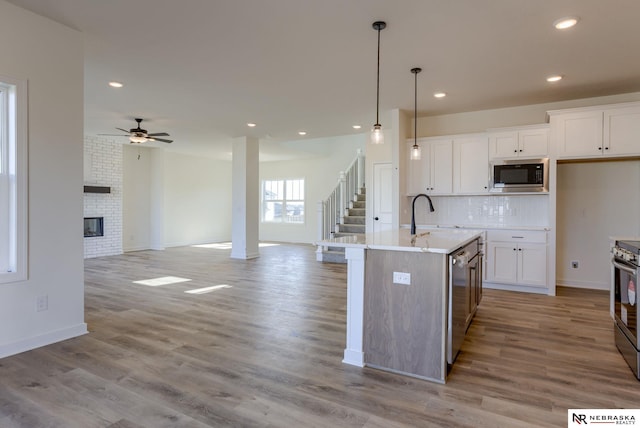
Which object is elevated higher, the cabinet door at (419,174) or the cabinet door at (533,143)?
the cabinet door at (533,143)

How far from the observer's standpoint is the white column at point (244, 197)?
25.9ft

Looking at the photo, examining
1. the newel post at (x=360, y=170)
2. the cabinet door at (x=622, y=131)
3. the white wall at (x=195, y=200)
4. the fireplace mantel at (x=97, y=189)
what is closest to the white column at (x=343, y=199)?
the newel post at (x=360, y=170)

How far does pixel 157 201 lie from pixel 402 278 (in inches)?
347

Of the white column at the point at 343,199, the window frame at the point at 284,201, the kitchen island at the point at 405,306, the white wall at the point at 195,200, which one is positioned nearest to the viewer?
the kitchen island at the point at 405,306

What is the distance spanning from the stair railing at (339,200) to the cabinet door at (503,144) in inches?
148

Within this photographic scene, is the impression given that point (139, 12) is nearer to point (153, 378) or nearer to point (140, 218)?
point (153, 378)

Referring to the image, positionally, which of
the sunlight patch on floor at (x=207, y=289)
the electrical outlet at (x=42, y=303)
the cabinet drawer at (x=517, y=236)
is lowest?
the sunlight patch on floor at (x=207, y=289)

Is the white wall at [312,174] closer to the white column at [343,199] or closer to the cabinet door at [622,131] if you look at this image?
A: the white column at [343,199]

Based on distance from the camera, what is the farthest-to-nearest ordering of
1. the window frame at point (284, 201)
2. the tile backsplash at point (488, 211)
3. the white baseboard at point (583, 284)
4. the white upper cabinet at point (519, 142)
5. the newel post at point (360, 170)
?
the window frame at point (284, 201), the newel post at point (360, 170), the tile backsplash at point (488, 211), the white baseboard at point (583, 284), the white upper cabinet at point (519, 142)

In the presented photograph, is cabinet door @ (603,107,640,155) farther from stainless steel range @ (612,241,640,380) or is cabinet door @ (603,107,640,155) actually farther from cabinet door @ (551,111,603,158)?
stainless steel range @ (612,241,640,380)

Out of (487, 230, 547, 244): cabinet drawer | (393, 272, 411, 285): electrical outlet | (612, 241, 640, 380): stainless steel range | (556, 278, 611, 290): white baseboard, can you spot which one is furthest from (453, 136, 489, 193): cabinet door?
(393, 272, 411, 285): electrical outlet

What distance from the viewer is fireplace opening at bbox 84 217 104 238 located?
8008 mm

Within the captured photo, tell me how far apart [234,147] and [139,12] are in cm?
520

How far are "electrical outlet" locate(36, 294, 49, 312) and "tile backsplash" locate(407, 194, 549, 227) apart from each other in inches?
190
